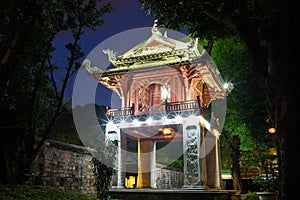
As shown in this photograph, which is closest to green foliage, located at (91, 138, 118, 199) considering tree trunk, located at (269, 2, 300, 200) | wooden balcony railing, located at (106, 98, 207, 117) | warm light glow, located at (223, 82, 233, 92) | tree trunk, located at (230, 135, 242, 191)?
wooden balcony railing, located at (106, 98, 207, 117)

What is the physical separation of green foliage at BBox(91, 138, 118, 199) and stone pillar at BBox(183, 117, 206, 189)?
426 centimetres

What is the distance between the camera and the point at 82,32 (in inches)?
380

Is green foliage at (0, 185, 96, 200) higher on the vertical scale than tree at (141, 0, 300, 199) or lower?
lower

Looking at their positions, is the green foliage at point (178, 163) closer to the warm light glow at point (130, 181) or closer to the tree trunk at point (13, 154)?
the warm light glow at point (130, 181)

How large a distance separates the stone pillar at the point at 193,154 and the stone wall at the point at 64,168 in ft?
13.4

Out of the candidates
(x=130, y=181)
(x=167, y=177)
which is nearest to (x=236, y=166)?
(x=167, y=177)

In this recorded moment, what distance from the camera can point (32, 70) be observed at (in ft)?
31.6

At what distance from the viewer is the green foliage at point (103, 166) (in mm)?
9188

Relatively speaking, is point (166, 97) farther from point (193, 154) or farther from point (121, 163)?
point (121, 163)

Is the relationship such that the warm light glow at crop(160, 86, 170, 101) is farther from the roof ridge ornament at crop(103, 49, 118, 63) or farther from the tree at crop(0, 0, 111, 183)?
the tree at crop(0, 0, 111, 183)

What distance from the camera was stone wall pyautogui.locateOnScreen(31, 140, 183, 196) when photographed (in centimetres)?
931

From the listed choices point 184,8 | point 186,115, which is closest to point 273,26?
point 184,8

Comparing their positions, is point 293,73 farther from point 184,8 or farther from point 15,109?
point 15,109

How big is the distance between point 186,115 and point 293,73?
8.50m
